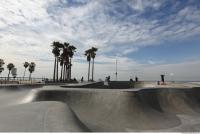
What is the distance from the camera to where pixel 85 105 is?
14258mm

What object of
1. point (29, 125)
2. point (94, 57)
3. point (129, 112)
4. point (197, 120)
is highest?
point (94, 57)

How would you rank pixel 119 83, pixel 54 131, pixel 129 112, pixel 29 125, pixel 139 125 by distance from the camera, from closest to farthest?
pixel 54 131 < pixel 29 125 < pixel 139 125 < pixel 129 112 < pixel 119 83

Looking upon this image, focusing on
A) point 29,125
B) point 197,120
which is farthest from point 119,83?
point 29,125

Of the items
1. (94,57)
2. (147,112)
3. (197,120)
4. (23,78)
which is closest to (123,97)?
(147,112)

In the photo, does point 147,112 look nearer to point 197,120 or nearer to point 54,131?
point 197,120

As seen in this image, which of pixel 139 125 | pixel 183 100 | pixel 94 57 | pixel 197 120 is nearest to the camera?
pixel 139 125

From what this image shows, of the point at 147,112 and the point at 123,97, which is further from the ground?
the point at 123,97

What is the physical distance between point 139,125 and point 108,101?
9.08ft

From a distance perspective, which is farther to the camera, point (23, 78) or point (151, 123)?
point (23, 78)

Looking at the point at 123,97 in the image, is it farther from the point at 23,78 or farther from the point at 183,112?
the point at 23,78

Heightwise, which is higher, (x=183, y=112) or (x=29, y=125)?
(x=29, y=125)

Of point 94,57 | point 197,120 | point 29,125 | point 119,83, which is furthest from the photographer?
point 94,57

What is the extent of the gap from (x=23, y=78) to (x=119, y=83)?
21951 millimetres

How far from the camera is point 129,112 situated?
13.5 m
